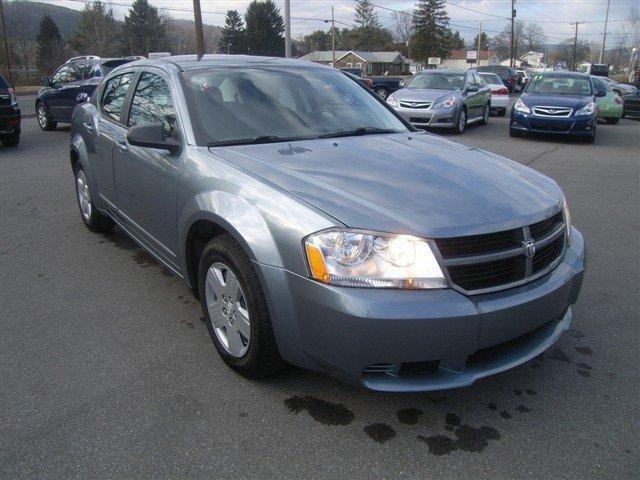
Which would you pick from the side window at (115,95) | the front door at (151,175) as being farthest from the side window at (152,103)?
the side window at (115,95)

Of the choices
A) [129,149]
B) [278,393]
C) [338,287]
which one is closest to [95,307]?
[129,149]

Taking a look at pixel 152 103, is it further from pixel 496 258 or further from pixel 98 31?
pixel 98 31

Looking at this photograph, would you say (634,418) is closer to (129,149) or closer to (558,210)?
(558,210)

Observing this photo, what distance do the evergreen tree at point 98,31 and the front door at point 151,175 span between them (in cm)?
6392

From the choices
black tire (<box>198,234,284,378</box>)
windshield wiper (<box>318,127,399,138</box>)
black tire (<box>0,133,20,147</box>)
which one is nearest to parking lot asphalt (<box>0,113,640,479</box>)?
black tire (<box>198,234,284,378</box>)

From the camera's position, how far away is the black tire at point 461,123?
1402 centimetres

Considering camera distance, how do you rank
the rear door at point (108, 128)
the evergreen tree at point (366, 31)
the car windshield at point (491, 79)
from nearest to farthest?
the rear door at point (108, 128)
the car windshield at point (491, 79)
the evergreen tree at point (366, 31)

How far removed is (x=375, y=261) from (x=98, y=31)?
6900 cm

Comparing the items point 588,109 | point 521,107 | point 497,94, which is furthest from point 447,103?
point 497,94

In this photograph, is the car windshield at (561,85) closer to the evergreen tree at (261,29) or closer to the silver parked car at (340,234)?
the silver parked car at (340,234)

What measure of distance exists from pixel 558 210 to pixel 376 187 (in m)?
1.01

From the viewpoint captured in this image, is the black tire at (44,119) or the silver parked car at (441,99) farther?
the black tire at (44,119)

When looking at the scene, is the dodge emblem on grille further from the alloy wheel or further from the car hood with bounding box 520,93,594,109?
the car hood with bounding box 520,93,594,109

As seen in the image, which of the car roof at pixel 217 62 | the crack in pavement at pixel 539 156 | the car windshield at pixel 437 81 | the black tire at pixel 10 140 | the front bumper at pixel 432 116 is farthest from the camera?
the car windshield at pixel 437 81
